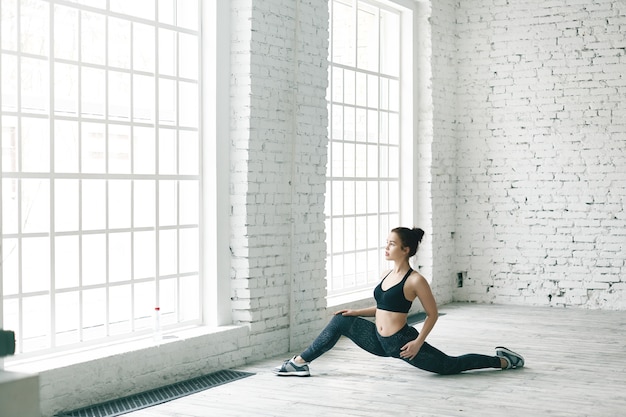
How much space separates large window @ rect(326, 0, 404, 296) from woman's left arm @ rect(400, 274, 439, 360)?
87.4 inches

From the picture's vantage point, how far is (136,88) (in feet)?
18.5

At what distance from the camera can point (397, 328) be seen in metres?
5.86

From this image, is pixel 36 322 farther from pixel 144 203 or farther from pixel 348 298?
pixel 348 298

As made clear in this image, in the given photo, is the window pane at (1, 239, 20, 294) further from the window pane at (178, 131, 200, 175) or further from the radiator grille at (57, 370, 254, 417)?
the window pane at (178, 131, 200, 175)

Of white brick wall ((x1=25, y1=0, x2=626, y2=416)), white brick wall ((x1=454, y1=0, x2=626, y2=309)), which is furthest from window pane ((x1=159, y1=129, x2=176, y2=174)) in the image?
white brick wall ((x1=454, y1=0, x2=626, y2=309))

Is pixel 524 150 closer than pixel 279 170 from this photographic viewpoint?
No

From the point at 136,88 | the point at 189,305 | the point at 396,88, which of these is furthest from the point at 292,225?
the point at 396,88

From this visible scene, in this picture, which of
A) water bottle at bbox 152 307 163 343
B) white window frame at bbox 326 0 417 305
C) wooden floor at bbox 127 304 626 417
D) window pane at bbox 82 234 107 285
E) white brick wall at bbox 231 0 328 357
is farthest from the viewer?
white window frame at bbox 326 0 417 305

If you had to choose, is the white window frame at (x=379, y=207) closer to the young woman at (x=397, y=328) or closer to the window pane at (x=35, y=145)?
the young woman at (x=397, y=328)

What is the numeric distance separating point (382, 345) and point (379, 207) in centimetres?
317

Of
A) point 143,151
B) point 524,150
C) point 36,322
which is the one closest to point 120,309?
point 36,322

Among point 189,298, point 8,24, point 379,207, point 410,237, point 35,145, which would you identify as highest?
point 8,24

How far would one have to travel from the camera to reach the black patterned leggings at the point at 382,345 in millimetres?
5855

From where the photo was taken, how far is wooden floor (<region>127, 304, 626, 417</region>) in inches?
198
